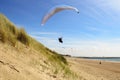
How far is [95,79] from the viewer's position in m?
15.8

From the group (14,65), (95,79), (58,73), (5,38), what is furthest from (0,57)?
(95,79)

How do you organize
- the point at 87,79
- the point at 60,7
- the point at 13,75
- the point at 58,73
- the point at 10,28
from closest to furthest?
the point at 13,75
the point at 60,7
the point at 58,73
the point at 10,28
the point at 87,79

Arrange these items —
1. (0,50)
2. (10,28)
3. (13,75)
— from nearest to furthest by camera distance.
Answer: (13,75)
(0,50)
(10,28)

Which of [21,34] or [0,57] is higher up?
[21,34]

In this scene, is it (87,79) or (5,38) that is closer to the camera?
(5,38)

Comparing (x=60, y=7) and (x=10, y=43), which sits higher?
(x=60, y=7)

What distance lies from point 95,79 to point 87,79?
0.98 meters

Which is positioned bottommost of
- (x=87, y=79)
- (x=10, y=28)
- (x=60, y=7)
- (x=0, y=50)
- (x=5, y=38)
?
(x=87, y=79)

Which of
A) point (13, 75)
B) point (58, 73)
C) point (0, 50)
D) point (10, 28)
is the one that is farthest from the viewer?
point (10, 28)

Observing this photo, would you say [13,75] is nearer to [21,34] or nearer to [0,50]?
[0,50]

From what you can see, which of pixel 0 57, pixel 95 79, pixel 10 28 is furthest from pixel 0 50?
pixel 95 79

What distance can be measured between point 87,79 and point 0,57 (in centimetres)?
772

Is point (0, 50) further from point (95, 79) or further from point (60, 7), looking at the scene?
point (95, 79)

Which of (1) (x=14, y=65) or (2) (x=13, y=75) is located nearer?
(2) (x=13, y=75)
